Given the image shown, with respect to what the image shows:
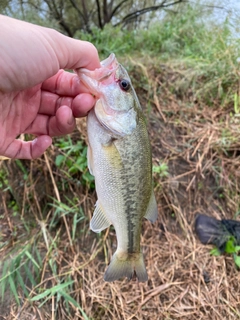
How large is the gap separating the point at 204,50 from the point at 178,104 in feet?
3.58

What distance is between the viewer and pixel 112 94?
1.31m

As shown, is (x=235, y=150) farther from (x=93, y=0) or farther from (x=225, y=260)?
(x=93, y=0)

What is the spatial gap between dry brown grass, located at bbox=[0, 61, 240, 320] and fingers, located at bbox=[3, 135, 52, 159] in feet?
2.68

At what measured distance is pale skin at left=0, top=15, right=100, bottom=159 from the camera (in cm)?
117

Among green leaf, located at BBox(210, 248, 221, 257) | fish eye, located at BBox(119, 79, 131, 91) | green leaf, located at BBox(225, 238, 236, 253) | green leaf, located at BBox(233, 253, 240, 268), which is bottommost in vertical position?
green leaf, located at BBox(210, 248, 221, 257)

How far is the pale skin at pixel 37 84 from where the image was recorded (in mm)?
1171

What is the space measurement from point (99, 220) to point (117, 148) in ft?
1.20

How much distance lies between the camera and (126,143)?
1.33 m

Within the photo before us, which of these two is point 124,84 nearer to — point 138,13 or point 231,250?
point 231,250

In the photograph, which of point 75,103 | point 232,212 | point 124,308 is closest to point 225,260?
point 232,212

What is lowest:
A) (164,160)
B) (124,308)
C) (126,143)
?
(124,308)

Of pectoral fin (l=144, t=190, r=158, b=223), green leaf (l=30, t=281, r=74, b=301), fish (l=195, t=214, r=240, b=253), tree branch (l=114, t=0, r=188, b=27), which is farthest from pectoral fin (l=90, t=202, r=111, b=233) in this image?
tree branch (l=114, t=0, r=188, b=27)

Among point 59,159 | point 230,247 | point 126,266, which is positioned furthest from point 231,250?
point 59,159

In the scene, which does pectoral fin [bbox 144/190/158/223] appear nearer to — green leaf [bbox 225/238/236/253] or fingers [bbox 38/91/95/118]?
fingers [bbox 38/91/95/118]
